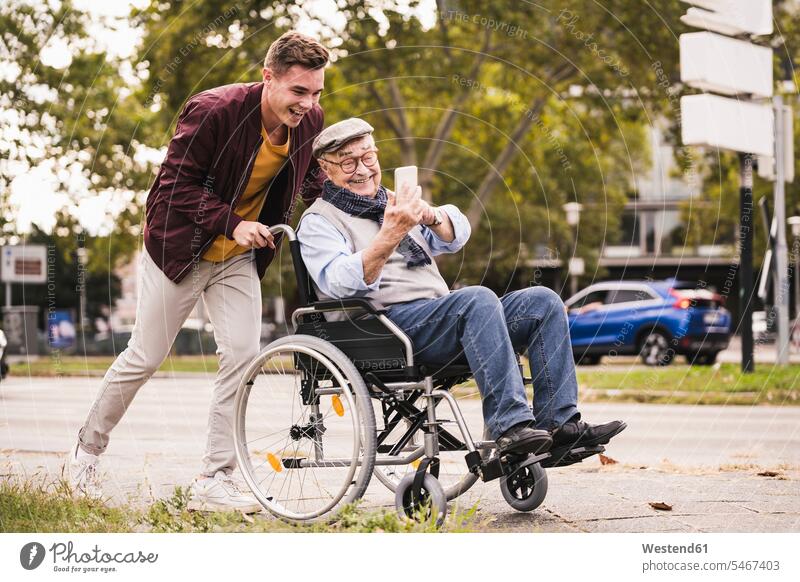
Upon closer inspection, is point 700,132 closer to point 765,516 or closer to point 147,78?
point 765,516

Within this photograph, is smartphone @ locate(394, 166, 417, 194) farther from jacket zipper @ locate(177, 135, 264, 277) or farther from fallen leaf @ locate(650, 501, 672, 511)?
fallen leaf @ locate(650, 501, 672, 511)

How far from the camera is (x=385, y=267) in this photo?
4.00 meters

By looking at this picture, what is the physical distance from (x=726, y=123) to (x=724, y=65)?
46cm

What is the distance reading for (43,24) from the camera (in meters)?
8.48

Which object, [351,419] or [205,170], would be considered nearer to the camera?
[351,419]

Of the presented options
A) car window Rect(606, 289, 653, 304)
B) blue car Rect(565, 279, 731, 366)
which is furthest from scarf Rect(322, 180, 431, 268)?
car window Rect(606, 289, 653, 304)

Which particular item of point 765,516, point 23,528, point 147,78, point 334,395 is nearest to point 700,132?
point 765,516

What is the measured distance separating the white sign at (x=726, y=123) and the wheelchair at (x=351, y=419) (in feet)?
10.6

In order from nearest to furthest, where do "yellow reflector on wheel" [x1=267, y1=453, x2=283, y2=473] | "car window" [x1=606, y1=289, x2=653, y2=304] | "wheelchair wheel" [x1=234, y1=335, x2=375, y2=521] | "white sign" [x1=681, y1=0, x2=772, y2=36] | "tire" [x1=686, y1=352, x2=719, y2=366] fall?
"wheelchair wheel" [x1=234, y1=335, x2=375, y2=521], "yellow reflector on wheel" [x1=267, y1=453, x2=283, y2=473], "white sign" [x1=681, y1=0, x2=772, y2=36], "tire" [x1=686, y1=352, x2=719, y2=366], "car window" [x1=606, y1=289, x2=653, y2=304]

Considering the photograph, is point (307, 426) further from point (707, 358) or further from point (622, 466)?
point (707, 358)

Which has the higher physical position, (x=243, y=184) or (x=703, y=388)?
(x=243, y=184)

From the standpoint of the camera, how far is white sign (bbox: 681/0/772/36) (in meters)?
6.61

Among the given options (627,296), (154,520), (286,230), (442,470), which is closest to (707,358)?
(627,296)

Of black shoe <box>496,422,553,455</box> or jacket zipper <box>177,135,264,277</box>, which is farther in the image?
jacket zipper <box>177,135,264,277</box>
